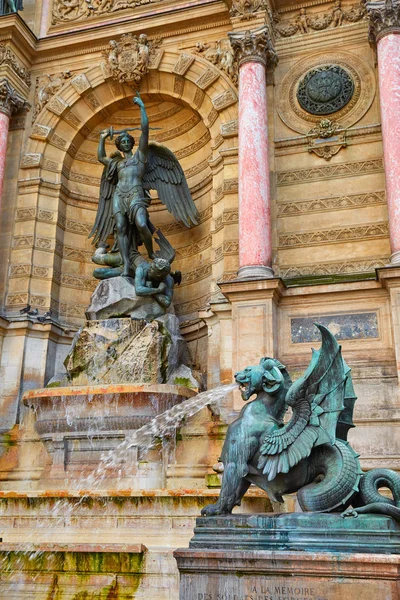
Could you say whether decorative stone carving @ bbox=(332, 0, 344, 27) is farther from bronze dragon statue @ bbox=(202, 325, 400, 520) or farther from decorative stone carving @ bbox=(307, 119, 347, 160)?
bronze dragon statue @ bbox=(202, 325, 400, 520)

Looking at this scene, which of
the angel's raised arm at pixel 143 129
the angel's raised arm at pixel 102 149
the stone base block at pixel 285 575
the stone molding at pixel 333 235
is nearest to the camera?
the stone base block at pixel 285 575

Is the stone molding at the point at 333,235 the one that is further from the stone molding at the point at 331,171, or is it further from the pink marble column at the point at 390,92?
the stone molding at the point at 331,171

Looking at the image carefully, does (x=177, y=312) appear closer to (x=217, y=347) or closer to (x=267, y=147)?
(x=217, y=347)

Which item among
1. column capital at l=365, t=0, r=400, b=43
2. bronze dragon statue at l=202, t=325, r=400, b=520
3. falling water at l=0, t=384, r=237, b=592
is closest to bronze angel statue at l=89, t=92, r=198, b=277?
falling water at l=0, t=384, r=237, b=592

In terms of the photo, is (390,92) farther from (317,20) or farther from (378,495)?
(378,495)

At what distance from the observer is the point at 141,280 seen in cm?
1233

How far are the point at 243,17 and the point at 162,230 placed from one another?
4.93 meters

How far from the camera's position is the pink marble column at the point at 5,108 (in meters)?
13.9

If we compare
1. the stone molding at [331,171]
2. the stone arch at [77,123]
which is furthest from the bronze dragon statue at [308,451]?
the stone arch at [77,123]

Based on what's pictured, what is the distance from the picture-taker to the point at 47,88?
587 inches

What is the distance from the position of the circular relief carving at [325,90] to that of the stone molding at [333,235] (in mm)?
2215

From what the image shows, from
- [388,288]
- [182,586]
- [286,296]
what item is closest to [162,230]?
[286,296]

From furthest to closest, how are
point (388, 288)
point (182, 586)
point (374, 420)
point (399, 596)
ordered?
point (388, 288) → point (374, 420) → point (182, 586) → point (399, 596)

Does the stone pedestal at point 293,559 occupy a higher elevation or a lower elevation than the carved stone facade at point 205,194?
lower
